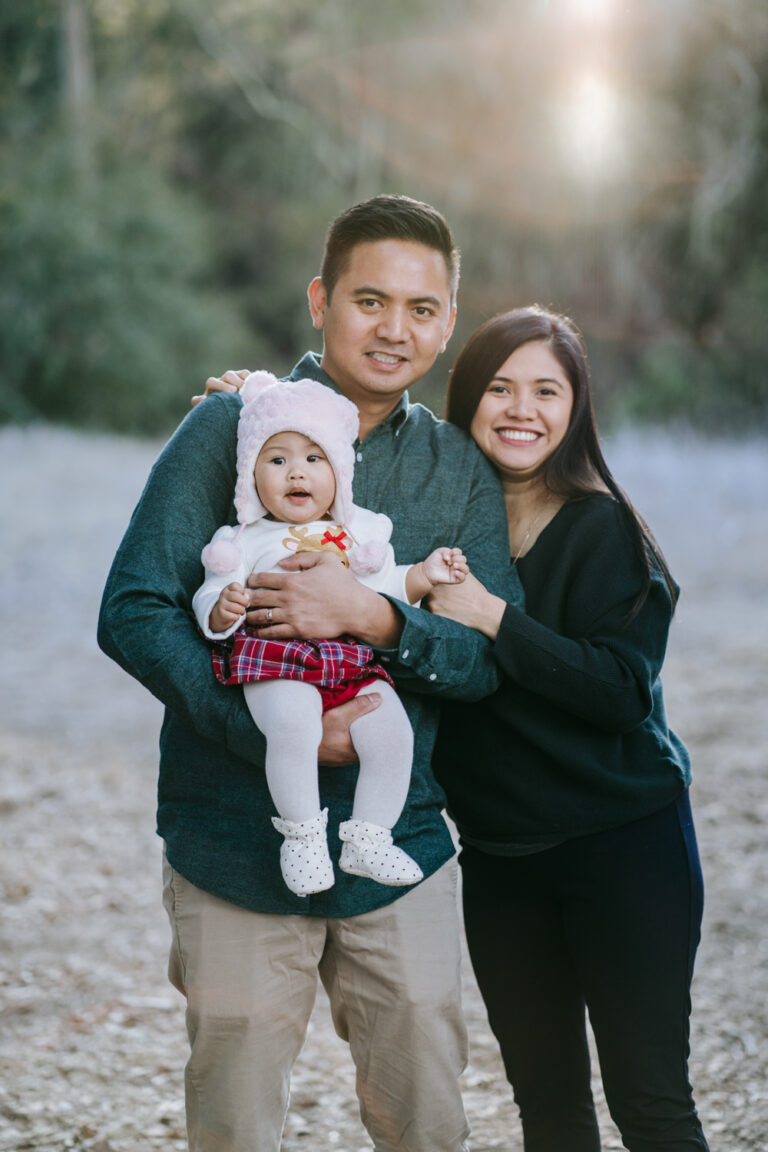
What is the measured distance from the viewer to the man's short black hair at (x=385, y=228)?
2248mm

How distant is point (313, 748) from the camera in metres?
1.94

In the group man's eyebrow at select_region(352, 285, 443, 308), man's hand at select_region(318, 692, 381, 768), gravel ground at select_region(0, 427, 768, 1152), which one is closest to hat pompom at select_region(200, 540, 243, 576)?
man's hand at select_region(318, 692, 381, 768)

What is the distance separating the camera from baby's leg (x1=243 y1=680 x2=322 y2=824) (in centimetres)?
192

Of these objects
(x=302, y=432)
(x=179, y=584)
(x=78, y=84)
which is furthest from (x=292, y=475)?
(x=78, y=84)

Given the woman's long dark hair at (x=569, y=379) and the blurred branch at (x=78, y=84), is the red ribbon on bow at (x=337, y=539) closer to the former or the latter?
the woman's long dark hair at (x=569, y=379)

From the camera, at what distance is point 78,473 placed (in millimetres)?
14953

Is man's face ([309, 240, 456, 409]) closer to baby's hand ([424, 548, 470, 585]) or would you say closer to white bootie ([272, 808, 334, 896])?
baby's hand ([424, 548, 470, 585])

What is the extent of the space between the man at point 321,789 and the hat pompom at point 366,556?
0.06m

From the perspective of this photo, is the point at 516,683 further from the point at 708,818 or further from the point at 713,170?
the point at 713,170

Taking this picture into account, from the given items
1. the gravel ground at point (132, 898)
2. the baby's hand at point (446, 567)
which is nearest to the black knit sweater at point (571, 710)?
the baby's hand at point (446, 567)

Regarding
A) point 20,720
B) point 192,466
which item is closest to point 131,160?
point 20,720

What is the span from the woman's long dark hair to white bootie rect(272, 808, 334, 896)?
2.87 ft

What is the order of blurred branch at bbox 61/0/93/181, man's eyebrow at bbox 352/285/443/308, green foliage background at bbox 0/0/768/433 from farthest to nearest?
blurred branch at bbox 61/0/93/181, green foliage background at bbox 0/0/768/433, man's eyebrow at bbox 352/285/443/308

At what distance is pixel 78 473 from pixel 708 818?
1133 cm
